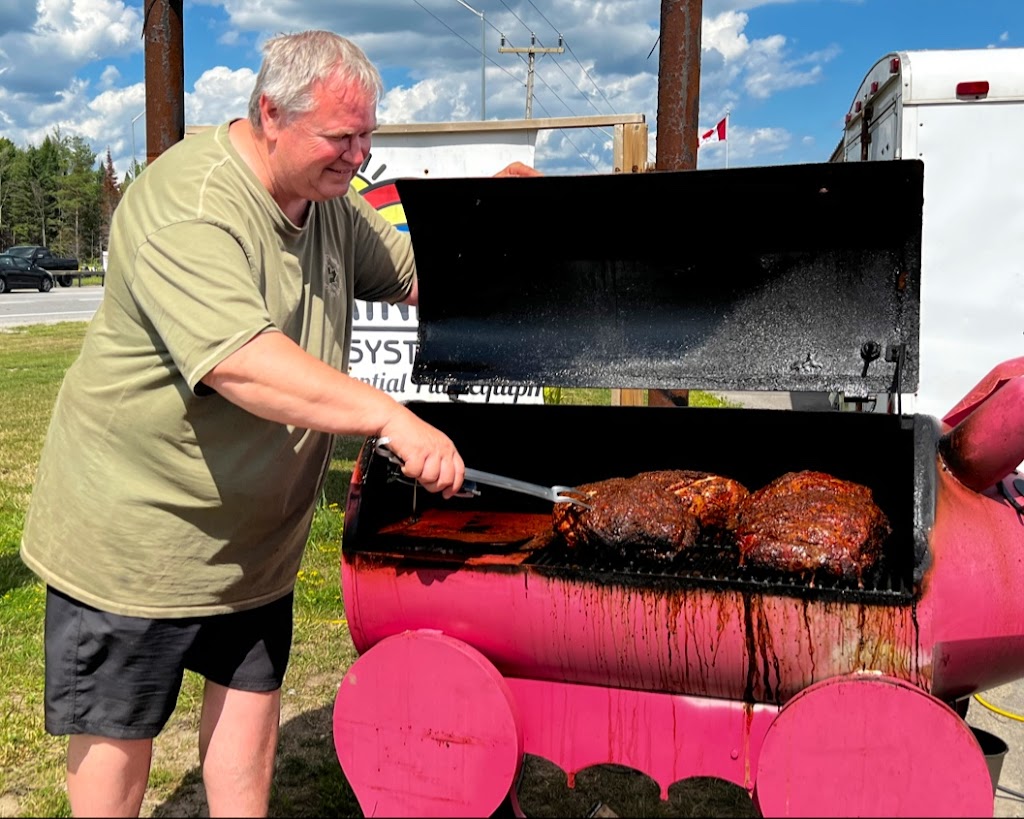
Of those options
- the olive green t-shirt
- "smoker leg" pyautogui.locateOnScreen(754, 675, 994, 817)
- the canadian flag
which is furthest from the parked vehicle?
"smoker leg" pyautogui.locateOnScreen(754, 675, 994, 817)

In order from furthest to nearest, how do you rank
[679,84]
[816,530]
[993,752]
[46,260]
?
1. [46,260]
2. [679,84]
3. [993,752]
4. [816,530]

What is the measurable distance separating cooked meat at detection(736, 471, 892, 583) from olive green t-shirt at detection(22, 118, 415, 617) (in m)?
1.18

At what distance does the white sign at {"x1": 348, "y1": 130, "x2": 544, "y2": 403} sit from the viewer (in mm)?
5754

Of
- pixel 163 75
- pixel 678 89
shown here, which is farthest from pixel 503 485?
pixel 163 75

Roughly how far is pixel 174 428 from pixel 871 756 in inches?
65.7

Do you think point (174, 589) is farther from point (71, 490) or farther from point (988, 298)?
point (988, 298)

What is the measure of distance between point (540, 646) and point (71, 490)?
118cm

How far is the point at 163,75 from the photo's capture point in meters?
5.54

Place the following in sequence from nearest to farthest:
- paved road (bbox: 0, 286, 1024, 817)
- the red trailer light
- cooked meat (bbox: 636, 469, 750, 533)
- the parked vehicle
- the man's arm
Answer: the man's arm, cooked meat (bbox: 636, 469, 750, 533), paved road (bbox: 0, 286, 1024, 817), the red trailer light, the parked vehicle

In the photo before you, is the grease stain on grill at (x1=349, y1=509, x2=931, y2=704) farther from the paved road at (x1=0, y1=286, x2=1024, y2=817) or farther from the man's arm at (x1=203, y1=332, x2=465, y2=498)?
the man's arm at (x1=203, y1=332, x2=465, y2=498)

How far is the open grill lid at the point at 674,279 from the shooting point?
2.79 meters

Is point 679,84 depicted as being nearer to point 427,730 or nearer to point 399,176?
point 399,176

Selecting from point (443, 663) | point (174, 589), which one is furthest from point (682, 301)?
point (174, 589)

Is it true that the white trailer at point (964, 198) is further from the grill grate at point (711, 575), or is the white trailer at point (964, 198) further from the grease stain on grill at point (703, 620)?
the grease stain on grill at point (703, 620)
